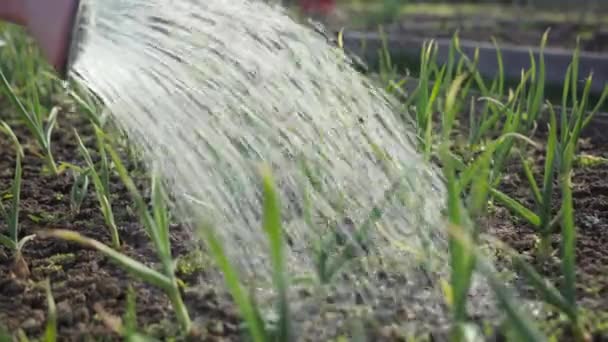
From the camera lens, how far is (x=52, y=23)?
1.79 m

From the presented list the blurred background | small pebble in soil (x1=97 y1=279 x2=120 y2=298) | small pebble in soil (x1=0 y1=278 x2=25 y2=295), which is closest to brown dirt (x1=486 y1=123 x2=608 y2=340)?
small pebble in soil (x1=97 y1=279 x2=120 y2=298)

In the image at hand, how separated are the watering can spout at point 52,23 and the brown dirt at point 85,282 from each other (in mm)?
433

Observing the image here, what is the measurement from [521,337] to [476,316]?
446mm

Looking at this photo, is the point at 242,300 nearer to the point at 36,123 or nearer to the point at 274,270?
the point at 274,270

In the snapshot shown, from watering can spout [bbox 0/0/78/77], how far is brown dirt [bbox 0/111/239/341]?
433mm

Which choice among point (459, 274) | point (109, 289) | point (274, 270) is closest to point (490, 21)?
point (109, 289)

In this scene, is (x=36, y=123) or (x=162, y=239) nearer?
(x=162, y=239)

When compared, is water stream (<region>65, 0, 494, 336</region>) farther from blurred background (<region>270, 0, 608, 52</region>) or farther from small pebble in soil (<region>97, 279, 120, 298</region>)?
blurred background (<region>270, 0, 608, 52</region>)

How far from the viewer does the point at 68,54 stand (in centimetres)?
182

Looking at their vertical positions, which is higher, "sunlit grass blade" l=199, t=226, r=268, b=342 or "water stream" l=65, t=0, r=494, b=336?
"water stream" l=65, t=0, r=494, b=336

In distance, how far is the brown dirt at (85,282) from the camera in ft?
5.30

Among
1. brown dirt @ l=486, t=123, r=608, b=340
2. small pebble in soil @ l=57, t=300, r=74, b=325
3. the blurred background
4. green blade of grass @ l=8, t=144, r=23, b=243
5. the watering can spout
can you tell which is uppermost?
the blurred background

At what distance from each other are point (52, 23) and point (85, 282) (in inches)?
21.2

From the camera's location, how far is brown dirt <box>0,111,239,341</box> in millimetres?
1615
